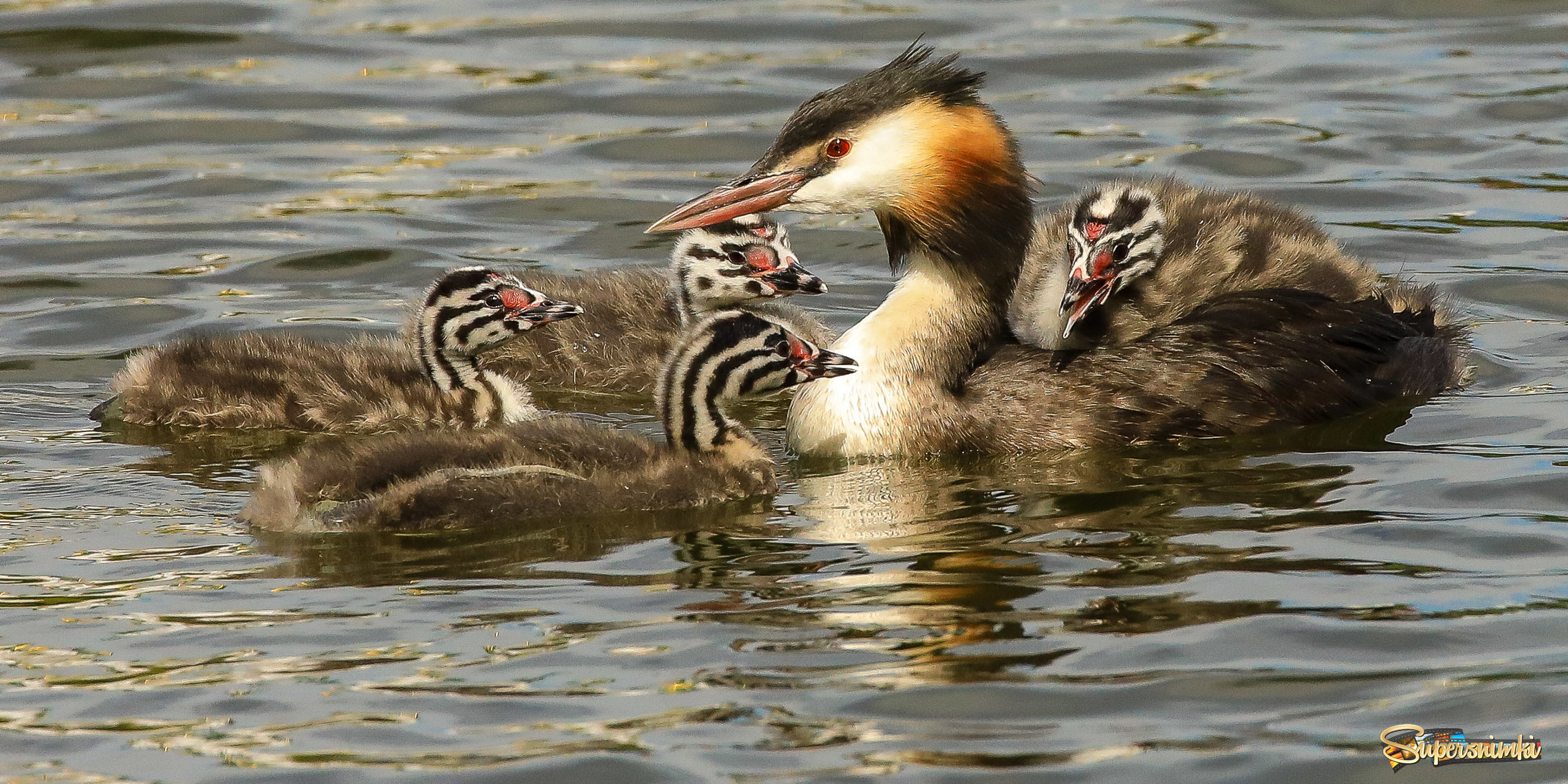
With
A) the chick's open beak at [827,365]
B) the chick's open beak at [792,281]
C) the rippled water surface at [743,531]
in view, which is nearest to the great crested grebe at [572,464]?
the chick's open beak at [827,365]

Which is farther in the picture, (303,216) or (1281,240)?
(303,216)

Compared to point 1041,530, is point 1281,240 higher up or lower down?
higher up

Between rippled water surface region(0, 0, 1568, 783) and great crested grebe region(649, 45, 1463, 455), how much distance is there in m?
0.20

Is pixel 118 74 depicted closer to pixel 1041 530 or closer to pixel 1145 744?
pixel 1041 530

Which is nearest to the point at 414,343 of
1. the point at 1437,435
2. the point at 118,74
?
the point at 1437,435

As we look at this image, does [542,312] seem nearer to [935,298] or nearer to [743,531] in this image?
[935,298]

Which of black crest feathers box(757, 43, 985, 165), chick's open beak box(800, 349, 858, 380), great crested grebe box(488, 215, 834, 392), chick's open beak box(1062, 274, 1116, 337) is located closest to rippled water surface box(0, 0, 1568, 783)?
great crested grebe box(488, 215, 834, 392)

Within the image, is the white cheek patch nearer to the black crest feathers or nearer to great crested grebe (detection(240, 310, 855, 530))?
the black crest feathers

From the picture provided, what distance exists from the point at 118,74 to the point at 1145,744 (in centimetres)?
1199

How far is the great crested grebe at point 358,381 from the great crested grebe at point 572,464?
117 centimetres

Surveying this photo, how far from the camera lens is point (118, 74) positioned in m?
16.0

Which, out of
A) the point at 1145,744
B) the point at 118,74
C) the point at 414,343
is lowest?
the point at 1145,744

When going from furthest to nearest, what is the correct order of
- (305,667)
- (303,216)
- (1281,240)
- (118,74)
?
(118,74) < (303,216) < (1281,240) < (305,667)

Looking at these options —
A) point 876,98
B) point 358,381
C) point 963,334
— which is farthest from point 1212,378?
point 358,381
